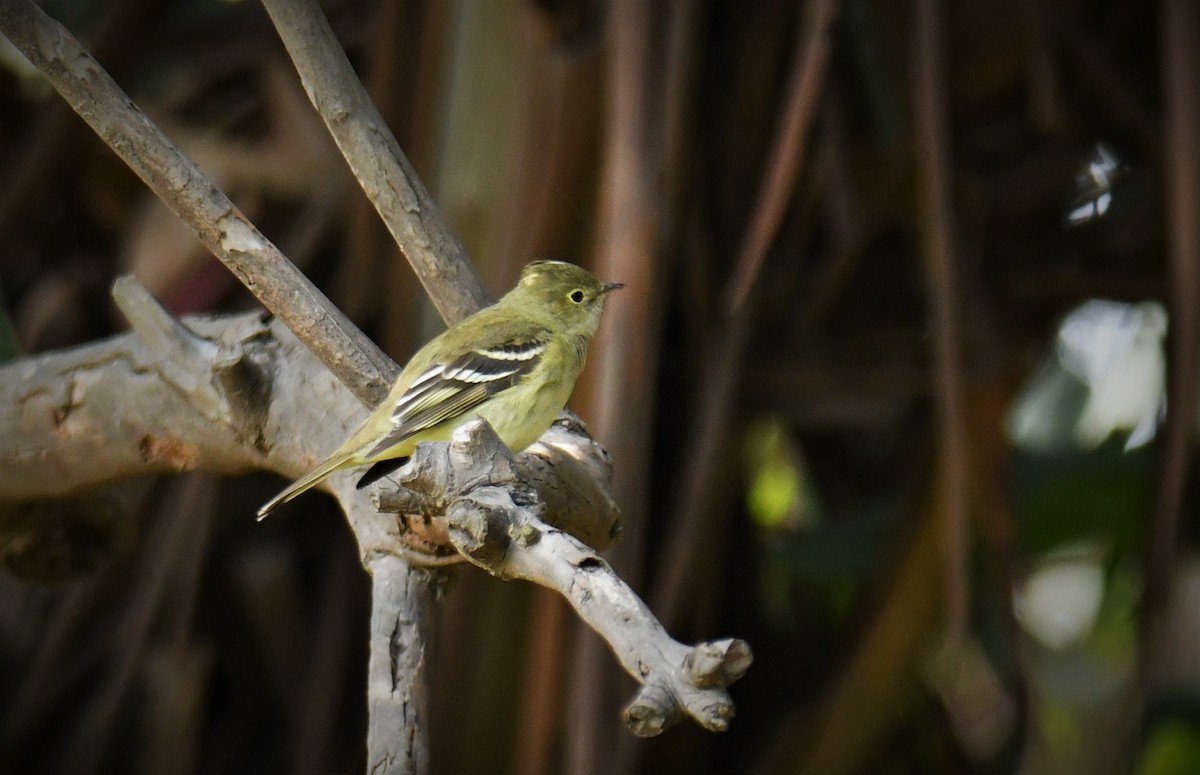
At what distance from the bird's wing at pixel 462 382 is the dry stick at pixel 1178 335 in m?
1.37

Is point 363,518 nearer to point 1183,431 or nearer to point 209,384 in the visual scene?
point 209,384

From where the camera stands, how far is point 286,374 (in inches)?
93.9

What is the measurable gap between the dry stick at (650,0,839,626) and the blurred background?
1 centimetres

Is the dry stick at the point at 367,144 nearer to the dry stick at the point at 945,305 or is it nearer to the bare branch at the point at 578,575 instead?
the bare branch at the point at 578,575

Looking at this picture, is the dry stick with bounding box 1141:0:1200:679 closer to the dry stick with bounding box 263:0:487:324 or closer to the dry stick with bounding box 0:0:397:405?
the dry stick with bounding box 263:0:487:324

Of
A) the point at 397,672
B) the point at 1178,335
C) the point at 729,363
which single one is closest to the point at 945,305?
the point at 1178,335

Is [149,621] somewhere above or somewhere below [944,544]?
above

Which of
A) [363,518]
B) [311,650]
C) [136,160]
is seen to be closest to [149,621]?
[311,650]

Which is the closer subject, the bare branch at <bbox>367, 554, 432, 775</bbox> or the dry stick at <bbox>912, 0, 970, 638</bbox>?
the bare branch at <bbox>367, 554, 432, 775</bbox>

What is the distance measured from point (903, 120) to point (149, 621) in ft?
8.25

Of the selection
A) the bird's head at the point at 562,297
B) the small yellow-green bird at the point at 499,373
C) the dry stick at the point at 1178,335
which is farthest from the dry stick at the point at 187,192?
the dry stick at the point at 1178,335

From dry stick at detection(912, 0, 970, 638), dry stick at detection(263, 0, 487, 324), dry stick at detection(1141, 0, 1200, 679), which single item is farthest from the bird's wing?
dry stick at detection(1141, 0, 1200, 679)

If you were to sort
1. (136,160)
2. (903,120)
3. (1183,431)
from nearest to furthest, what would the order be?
1. (136,160)
2. (1183,431)
3. (903,120)

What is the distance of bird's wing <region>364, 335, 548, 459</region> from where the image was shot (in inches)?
101
